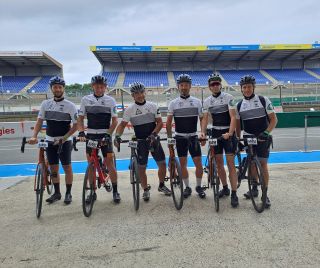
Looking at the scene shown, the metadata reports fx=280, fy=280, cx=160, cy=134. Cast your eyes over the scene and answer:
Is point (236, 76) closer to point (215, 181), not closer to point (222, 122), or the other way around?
point (222, 122)

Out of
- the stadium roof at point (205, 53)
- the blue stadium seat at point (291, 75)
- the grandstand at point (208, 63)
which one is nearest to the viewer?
the stadium roof at point (205, 53)

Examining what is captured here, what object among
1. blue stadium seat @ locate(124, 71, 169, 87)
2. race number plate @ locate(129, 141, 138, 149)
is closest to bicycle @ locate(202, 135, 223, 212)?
race number plate @ locate(129, 141, 138, 149)

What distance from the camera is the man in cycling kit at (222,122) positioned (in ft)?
14.0

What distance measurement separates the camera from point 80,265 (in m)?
2.80

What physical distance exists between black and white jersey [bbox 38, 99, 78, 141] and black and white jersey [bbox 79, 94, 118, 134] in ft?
0.69

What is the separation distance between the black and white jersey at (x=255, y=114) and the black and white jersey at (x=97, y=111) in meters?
2.04

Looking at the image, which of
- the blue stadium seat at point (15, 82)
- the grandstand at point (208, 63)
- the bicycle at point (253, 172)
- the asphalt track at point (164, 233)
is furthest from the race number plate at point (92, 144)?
the blue stadium seat at point (15, 82)

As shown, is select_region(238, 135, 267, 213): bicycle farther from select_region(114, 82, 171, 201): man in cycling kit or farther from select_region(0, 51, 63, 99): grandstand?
select_region(0, 51, 63, 99): grandstand

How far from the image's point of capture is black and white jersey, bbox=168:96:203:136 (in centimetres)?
455

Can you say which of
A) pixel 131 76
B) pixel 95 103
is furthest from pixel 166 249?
pixel 131 76

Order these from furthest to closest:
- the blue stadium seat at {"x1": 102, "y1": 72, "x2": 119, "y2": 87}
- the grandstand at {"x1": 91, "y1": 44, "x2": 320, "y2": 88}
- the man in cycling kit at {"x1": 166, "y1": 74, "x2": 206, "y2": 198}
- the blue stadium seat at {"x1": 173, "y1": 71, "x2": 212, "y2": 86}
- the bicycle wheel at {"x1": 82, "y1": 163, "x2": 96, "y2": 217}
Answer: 1. the blue stadium seat at {"x1": 173, "y1": 71, "x2": 212, "y2": 86}
2. the grandstand at {"x1": 91, "y1": 44, "x2": 320, "y2": 88}
3. the blue stadium seat at {"x1": 102, "y1": 72, "x2": 119, "y2": 87}
4. the man in cycling kit at {"x1": 166, "y1": 74, "x2": 206, "y2": 198}
5. the bicycle wheel at {"x1": 82, "y1": 163, "x2": 96, "y2": 217}

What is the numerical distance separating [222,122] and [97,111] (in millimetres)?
1989

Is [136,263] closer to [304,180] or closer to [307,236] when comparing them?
[307,236]

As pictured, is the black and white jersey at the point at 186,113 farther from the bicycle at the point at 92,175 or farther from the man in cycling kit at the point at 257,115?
the bicycle at the point at 92,175
